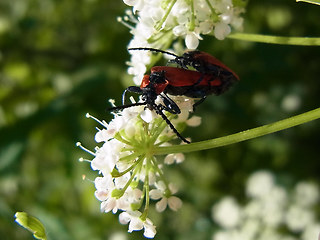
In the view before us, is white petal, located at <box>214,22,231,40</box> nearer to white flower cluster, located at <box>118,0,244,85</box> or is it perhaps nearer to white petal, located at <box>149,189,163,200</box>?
white flower cluster, located at <box>118,0,244,85</box>

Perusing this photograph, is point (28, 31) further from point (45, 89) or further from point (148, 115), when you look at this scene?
point (148, 115)

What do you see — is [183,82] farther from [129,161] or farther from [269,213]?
[269,213]

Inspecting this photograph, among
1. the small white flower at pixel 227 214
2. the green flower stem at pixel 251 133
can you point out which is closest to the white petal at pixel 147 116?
the green flower stem at pixel 251 133

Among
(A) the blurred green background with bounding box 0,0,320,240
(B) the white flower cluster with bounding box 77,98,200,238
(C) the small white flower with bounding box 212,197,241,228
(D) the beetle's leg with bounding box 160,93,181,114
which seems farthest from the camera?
(C) the small white flower with bounding box 212,197,241,228

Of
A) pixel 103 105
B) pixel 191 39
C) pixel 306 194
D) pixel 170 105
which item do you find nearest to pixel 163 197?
pixel 170 105

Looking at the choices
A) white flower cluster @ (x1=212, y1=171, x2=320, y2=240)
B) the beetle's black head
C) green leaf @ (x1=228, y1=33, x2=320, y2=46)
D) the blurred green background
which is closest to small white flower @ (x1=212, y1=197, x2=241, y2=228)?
white flower cluster @ (x1=212, y1=171, x2=320, y2=240)

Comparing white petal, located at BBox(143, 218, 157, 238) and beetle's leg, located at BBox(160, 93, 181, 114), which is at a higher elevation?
beetle's leg, located at BBox(160, 93, 181, 114)

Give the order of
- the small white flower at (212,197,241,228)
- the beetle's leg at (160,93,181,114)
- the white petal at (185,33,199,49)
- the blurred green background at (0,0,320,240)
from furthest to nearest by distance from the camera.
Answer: the small white flower at (212,197,241,228)
the blurred green background at (0,0,320,240)
the white petal at (185,33,199,49)
the beetle's leg at (160,93,181,114)

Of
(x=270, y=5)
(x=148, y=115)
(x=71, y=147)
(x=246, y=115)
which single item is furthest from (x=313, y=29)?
(x=148, y=115)
